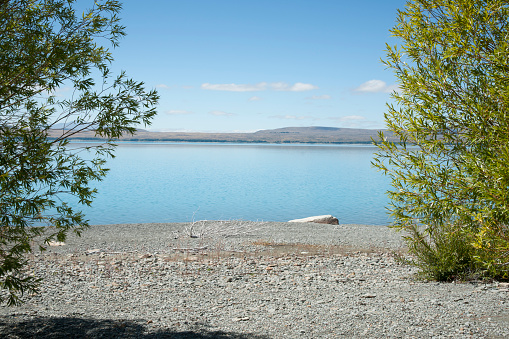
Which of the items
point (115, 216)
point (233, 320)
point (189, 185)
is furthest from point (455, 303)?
point (189, 185)

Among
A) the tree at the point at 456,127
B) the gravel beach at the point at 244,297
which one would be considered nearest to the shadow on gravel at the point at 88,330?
the gravel beach at the point at 244,297

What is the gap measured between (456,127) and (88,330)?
8295 millimetres

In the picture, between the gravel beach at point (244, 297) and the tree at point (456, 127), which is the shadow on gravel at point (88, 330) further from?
the tree at point (456, 127)

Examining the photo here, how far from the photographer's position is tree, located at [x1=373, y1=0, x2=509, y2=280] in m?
7.26

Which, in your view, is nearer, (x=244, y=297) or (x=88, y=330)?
(x=88, y=330)

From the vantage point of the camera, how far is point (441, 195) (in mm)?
8312

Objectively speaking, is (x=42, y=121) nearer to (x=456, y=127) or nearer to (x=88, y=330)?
(x=88, y=330)

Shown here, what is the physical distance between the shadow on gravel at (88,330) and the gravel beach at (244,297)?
17 millimetres

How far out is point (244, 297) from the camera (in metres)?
9.32

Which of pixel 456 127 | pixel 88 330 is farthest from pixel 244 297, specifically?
pixel 456 127

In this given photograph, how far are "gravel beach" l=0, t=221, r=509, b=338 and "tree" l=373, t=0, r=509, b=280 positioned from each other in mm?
1479

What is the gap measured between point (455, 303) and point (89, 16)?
898 centimetres

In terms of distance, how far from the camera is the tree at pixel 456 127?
7262 mm

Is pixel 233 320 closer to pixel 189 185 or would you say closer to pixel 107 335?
pixel 107 335
